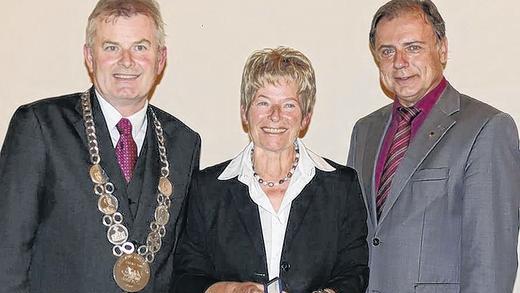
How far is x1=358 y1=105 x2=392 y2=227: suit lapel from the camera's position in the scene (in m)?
2.82

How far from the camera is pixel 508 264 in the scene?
8.33 ft

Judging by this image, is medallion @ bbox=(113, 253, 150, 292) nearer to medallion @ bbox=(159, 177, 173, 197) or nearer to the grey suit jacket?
medallion @ bbox=(159, 177, 173, 197)

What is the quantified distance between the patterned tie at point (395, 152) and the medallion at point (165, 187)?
707 millimetres

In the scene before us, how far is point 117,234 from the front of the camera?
254 cm

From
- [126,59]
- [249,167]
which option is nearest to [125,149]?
[126,59]

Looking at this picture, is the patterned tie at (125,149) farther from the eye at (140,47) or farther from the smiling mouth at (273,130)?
the smiling mouth at (273,130)

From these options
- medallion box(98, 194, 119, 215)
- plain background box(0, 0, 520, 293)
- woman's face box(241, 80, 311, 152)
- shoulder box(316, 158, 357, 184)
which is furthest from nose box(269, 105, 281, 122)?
plain background box(0, 0, 520, 293)

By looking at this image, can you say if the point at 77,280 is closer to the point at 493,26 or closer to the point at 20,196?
the point at 20,196

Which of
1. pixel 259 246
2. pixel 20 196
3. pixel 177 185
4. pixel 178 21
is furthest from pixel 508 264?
pixel 178 21

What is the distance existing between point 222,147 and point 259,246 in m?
1.16

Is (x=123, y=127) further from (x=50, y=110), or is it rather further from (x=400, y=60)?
(x=400, y=60)

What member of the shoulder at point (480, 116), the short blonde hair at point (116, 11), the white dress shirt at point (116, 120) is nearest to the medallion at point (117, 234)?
the white dress shirt at point (116, 120)

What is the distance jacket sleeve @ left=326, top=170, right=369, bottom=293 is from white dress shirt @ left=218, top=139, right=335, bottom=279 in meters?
0.13

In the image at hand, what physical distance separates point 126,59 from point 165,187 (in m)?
0.44
